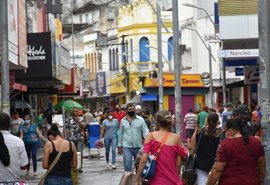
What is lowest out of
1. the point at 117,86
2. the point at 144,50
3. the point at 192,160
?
the point at 192,160

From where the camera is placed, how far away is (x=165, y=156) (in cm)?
954

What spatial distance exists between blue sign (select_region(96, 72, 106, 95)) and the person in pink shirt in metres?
64.0

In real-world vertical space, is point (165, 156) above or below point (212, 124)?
below

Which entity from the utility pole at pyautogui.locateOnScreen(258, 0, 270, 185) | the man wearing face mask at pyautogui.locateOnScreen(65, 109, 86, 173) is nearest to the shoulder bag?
the utility pole at pyautogui.locateOnScreen(258, 0, 270, 185)

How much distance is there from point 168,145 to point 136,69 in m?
56.9

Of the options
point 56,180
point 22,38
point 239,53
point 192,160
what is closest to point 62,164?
point 56,180

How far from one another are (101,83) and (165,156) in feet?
216

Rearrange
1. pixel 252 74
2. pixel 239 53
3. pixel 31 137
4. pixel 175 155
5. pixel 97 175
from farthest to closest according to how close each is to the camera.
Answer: pixel 252 74 < pixel 239 53 < pixel 31 137 < pixel 97 175 < pixel 175 155

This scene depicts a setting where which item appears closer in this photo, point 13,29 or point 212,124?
Result: point 212,124

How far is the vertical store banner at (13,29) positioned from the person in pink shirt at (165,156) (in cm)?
1051

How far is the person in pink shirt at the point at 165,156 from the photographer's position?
9500 millimetres

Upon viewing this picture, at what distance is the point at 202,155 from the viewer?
1093 centimetres

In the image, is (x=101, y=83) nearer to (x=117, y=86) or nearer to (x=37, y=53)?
(x=117, y=86)

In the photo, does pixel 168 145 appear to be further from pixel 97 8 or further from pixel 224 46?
pixel 97 8
